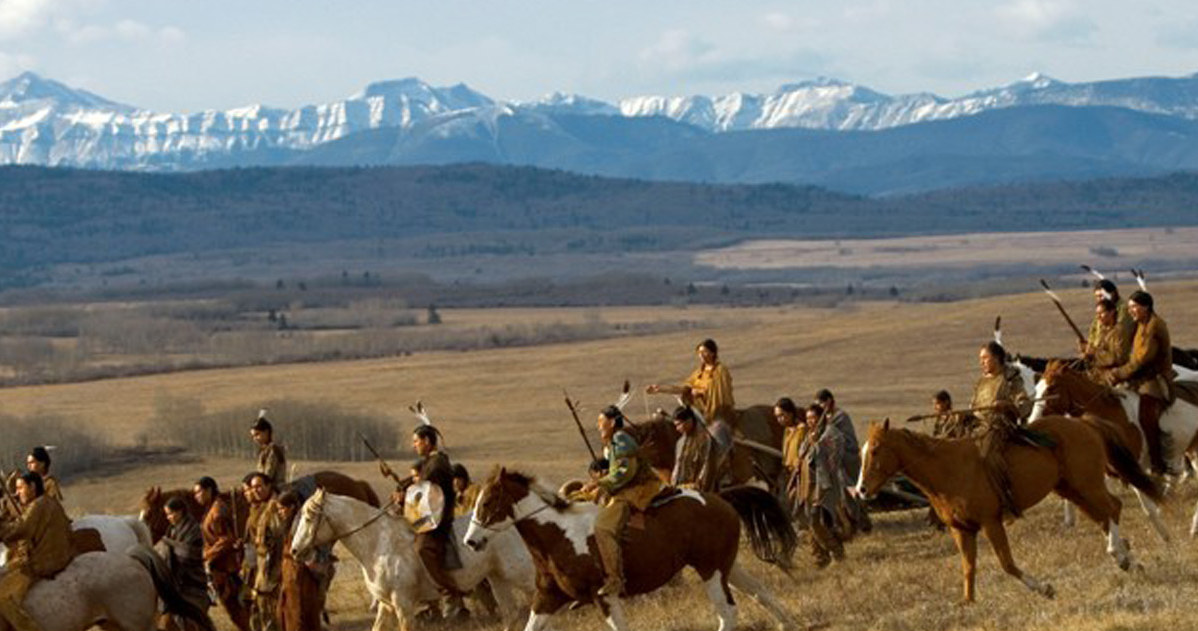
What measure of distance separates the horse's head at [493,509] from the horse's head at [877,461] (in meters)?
2.99

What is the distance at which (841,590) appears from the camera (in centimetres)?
2095

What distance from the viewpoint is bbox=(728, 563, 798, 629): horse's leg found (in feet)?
61.6

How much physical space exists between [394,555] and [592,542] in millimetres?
2161

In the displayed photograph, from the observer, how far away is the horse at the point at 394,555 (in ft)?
62.7

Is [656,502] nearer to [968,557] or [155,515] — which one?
[968,557]

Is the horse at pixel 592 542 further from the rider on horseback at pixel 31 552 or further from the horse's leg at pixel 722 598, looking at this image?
the rider on horseback at pixel 31 552

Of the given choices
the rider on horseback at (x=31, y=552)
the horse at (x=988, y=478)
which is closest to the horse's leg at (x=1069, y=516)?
the horse at (x=988, y=478)

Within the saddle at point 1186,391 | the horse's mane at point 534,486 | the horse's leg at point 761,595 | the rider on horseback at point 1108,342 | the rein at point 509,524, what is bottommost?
the horse's leg at point 761,595

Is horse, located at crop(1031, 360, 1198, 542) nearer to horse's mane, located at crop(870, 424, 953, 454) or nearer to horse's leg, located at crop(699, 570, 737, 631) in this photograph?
horse's mane, located at crop(870, 424, 953, 454)

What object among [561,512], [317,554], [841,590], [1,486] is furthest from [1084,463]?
[1,486]

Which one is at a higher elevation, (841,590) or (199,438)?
(841,590)

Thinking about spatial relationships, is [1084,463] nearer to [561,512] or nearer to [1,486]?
[561,512]

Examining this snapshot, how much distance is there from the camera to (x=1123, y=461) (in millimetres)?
20234

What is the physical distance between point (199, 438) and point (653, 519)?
43223 mm
